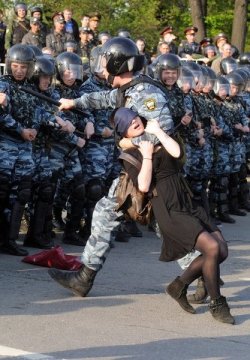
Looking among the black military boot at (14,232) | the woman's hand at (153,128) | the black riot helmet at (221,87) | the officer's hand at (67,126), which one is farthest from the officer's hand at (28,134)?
the black riot helmet at (221,87)

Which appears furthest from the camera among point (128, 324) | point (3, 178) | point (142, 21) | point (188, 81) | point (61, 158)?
point (142, 21)

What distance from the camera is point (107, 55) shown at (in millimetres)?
7996

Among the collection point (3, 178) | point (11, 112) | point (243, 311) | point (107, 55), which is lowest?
point (243, 311)

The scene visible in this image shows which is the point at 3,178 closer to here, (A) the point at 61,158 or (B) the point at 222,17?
(A) the point at 61,158

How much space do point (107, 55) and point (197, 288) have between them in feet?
6.63

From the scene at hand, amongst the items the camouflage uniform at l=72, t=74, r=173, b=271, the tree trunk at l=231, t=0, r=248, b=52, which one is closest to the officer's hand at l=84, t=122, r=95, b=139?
the camouflage uniform at l=72, t=74, r=173, b=271

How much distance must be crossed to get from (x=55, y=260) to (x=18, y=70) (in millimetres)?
1878

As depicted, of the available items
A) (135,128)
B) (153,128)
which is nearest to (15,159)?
(135,128)

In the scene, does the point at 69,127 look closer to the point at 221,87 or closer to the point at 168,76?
the point at 168,76

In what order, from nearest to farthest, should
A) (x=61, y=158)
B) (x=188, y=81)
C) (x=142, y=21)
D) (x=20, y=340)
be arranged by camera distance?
(x=20, y=340)
(x=61, y=158)
(x=188, y=81)
(x=142, y=21)

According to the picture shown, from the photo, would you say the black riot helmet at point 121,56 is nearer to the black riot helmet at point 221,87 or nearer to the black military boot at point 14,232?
the black military boot at point 14,232

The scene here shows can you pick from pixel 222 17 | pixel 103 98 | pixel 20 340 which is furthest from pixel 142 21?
pixel 20 340

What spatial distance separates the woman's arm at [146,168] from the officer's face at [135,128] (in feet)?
0.42

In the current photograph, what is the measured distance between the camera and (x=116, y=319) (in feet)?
24.4
